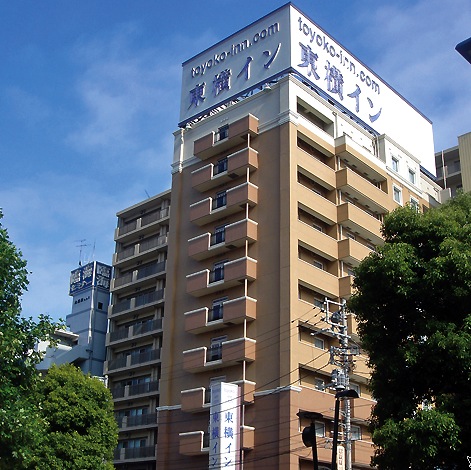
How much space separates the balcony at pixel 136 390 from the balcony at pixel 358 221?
19.4 metres

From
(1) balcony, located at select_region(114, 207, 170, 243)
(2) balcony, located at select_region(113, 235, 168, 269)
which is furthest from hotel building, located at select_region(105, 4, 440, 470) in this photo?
(1) balcony, located at select_region(114, 207, 170, 243)

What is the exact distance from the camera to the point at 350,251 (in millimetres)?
51156

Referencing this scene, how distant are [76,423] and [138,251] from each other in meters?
27.8

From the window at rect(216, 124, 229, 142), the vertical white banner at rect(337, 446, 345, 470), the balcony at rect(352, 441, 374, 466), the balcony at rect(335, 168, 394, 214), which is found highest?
the window at rect(216, 124, 229, 142)

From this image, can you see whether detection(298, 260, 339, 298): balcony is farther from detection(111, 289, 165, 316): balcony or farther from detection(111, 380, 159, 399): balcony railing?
detection(111, 380, 159, 399): balcony railing

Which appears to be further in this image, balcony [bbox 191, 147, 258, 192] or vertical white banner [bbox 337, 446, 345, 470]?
balcony [bbox 191, 147, 258, 192]

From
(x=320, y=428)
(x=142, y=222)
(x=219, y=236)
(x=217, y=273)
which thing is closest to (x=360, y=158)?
(x=219, y=236)

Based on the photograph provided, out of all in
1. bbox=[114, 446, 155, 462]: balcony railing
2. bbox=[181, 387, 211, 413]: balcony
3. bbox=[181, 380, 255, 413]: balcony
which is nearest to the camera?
bbox=[181, 380, 255, 413]: balcony

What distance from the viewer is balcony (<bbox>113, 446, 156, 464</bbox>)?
5534 centimetres

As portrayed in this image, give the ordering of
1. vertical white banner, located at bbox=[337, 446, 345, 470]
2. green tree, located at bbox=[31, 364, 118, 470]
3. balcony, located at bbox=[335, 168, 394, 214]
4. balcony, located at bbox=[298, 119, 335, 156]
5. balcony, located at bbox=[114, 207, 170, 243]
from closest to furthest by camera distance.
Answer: vertical white banner, located at bbox=[337, 446, 345, 470], green tree, located at bbox=[31, 364, 118, 470], balcony, located at bbox=[298, 119, 335, 156], balcony, located at bbox=[335, 168, 394, 214], balcony, located at bbox=[114, 207, 170, 243]

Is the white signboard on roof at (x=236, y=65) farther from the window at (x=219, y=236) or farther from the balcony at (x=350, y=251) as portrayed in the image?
the balcony at (x=350, y=251)

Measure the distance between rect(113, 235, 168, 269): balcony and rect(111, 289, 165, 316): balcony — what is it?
3476 millimetres

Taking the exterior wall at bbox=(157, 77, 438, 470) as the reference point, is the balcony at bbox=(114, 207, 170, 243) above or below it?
above

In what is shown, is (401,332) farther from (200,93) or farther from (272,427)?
(200,93)
